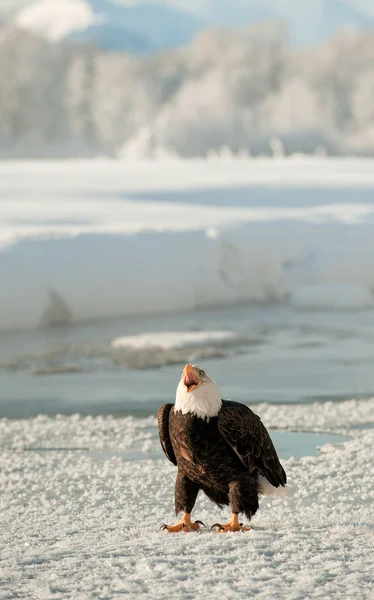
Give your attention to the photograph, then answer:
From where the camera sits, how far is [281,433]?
5758 mm

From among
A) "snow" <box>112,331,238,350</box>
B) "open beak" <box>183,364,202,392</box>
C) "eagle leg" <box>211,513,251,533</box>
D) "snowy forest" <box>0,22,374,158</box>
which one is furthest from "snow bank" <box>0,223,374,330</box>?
"snowy forest" <box>0,22,374,158</box>

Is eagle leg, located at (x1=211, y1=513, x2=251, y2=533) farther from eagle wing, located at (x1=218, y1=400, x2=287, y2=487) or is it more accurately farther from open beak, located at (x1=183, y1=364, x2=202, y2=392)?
open beak, located at (x1=183, y1=364, x2=202, y2=392)

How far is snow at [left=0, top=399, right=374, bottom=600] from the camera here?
324 centimetres

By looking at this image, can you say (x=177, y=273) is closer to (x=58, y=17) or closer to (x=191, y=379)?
(x=191, y=379)

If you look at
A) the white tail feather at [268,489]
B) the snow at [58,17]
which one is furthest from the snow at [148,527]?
the snow at [58,17]

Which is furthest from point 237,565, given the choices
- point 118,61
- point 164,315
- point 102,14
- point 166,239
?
point 102,14

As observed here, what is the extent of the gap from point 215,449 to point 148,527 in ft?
1.71

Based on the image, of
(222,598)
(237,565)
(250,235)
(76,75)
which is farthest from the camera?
(76,75)

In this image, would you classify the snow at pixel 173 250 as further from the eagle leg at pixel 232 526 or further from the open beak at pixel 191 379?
the open beak at pixel 191 379

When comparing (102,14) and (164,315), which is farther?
(102,14)

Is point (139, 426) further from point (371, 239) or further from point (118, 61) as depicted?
point (118, 61)

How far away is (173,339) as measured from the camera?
28.2 ft

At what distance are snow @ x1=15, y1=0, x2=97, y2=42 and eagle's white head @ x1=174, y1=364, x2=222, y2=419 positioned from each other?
69.8 meters

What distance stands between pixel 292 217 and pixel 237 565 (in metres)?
10.9
